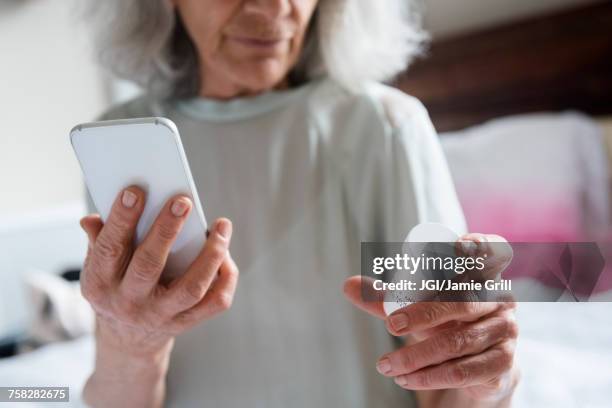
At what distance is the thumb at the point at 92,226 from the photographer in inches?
14.8

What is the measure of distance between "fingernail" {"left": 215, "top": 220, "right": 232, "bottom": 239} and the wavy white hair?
0.83ft

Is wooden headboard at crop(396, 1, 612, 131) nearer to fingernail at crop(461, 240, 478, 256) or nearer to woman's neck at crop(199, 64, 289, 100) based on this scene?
woman's neck at crop(199, 64, 289, 100)

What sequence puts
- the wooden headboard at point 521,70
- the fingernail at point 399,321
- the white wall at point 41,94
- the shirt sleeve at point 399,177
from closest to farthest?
1. the fingernail at point 399,321
2. the shirt sleeve at point 399,177
3. the white wall at point 41,94
4. the wooden headboard at point 521,70

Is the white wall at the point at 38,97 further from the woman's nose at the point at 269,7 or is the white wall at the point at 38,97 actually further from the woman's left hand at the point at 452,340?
the woman's left hand at the point at 452,340

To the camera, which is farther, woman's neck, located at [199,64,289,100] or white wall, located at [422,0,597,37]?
white wall, located at [422,0,597,37]

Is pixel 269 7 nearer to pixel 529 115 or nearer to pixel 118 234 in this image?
pixel 118 234

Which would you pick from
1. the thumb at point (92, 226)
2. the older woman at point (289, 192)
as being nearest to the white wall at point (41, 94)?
the older woman at point (289, 192)

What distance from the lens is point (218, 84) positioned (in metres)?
0.59

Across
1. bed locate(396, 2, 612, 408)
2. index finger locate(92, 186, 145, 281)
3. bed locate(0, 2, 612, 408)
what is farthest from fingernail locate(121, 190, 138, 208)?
bed locate(396, 2, 612, 408)

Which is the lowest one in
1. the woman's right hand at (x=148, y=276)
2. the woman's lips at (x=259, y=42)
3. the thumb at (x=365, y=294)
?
the woman's right hand at (x=148, y=276)

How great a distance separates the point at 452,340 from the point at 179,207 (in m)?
0.17

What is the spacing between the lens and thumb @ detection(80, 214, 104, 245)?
38 cm

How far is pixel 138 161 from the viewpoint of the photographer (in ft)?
1.13

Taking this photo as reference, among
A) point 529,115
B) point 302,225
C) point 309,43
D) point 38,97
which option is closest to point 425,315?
point 302,225
